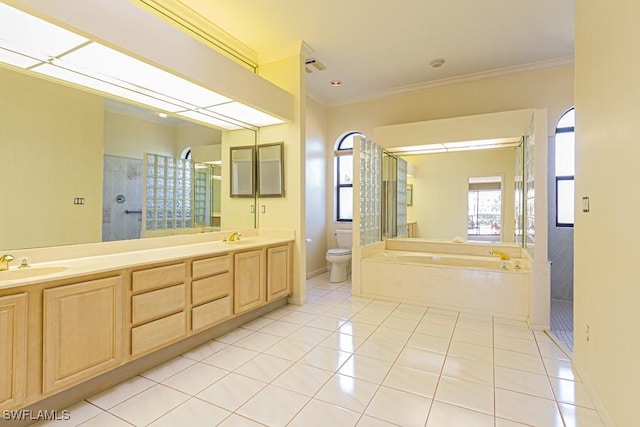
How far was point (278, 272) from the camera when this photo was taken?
3572mm

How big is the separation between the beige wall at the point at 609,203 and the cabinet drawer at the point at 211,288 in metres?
2.68

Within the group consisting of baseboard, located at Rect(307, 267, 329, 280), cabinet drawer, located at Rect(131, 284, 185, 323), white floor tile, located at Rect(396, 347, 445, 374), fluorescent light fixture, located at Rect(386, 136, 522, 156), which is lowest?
white floor tile, located at Rect(396, 347, 445, 374)

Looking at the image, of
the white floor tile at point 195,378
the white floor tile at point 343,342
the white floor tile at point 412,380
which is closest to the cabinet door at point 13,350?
the white floor tile at point 195,378

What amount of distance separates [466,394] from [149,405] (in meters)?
1.97

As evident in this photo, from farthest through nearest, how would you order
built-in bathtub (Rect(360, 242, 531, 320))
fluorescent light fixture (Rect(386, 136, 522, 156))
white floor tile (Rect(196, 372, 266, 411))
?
fluorescent light fixture (Rect(386, 136, 522, 156)) < built-in bathtub (Rect(360, 242, 531, 320)) < white floor tile (Rect(196, 372, 266, 411))

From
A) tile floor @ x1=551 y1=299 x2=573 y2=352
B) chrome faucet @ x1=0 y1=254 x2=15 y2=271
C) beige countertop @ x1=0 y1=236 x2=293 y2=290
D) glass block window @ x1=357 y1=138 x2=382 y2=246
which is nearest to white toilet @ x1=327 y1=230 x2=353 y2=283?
glass block window @ x1=357 y1=138 x2=382 y2=246

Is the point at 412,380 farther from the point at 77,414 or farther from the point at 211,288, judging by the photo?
the point at 77,414

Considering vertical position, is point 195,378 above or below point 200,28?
below

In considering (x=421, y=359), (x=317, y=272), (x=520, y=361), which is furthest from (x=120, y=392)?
(x=317, y=272)

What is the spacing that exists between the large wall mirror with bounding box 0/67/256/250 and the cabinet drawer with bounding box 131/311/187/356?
0.81 metres

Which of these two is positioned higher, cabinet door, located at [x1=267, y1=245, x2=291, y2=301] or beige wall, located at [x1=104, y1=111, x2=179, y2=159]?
beige wall, located at [x1=104, y1=111, x2=179, y2=159]

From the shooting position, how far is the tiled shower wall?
2521 millimetres

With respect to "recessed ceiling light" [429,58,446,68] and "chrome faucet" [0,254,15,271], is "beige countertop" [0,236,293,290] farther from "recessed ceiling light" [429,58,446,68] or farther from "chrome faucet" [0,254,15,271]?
"recessed ceiling light" [429,58,446,68]

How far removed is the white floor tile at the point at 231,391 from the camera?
1.92 meters
